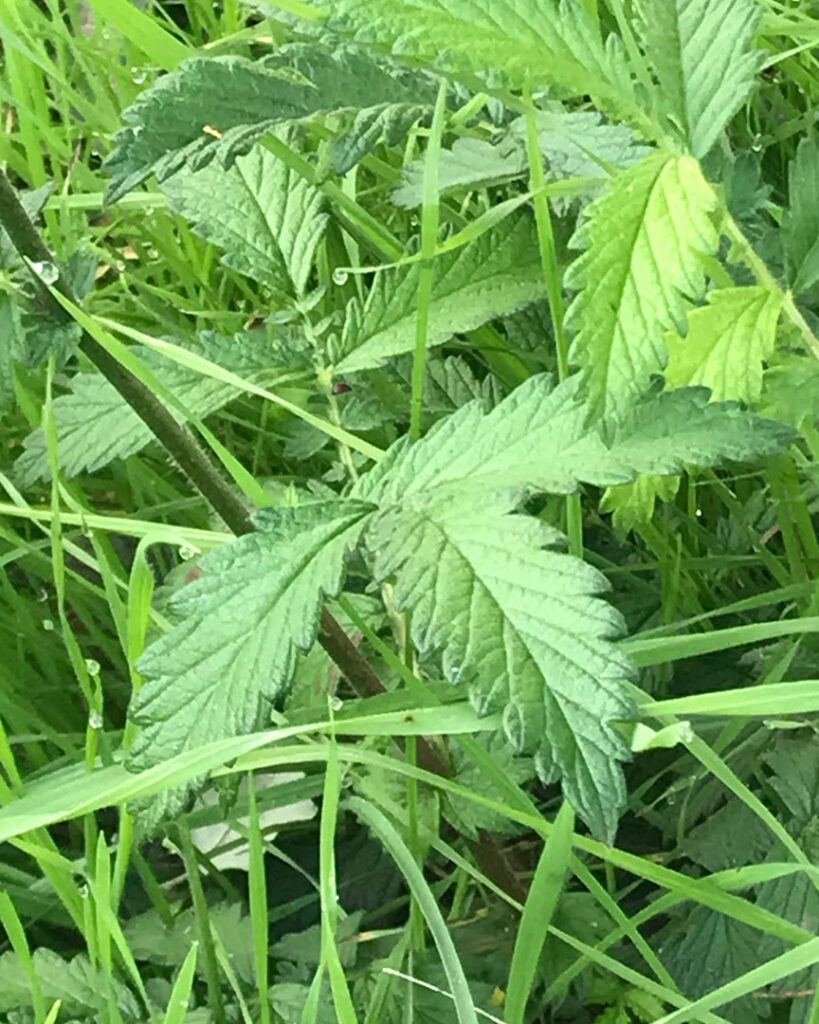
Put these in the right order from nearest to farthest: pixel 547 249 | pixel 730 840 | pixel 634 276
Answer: pixel 634 276, pixel 547 249, pixel 730 840

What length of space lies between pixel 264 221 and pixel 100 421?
164 millimetres

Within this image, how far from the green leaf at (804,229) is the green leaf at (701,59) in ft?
0.29

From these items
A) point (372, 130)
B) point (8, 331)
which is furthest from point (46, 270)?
point (372, 130)

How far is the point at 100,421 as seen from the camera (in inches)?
27.0

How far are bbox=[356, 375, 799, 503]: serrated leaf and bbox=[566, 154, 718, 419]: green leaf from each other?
0.02 meters

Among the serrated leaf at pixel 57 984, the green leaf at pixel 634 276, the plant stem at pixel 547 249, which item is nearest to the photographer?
the green leaf at pixel 634 276

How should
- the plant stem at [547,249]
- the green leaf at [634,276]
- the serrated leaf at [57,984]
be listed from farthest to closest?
the serrated leaf at [57,984] < the plant stem at [547,249] < the green leaf at [634,276]

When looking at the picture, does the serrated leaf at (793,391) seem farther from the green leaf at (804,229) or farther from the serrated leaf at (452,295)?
the serrated leaf at (452,295)

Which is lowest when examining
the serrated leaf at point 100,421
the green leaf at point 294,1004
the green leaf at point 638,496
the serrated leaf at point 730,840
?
the serrated leaf at point 730,840

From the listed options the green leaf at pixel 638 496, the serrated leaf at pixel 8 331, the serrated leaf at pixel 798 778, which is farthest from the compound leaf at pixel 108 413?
the serrated leaf at pixel 798 778

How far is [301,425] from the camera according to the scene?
2.56 ft

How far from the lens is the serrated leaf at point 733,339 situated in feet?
1.68

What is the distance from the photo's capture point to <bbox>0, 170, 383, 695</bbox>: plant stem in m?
0.50

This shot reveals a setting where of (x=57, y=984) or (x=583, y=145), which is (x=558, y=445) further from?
(x=57, y=984)
